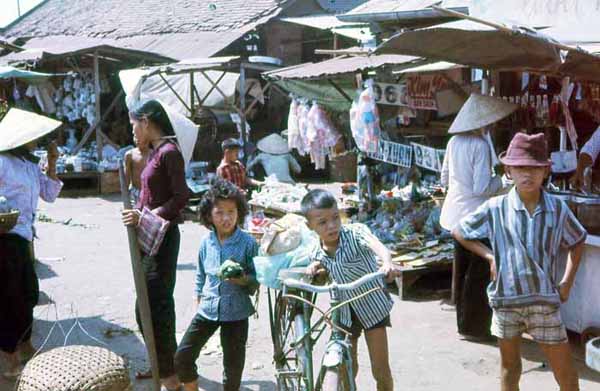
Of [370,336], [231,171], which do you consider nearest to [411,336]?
[370,336]

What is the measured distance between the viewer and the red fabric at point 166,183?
5.05 meters

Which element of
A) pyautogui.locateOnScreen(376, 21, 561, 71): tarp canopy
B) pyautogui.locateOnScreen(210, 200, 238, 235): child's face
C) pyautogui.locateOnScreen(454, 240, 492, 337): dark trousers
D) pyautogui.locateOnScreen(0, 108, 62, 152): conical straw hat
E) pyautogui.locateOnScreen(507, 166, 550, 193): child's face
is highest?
pyautogui.locateOnScreen(376, 21, 561, 71): tarp canopy

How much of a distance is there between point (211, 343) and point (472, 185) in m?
2.51

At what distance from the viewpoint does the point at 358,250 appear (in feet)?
13.8

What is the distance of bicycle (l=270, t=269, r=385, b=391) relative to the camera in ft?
12.0

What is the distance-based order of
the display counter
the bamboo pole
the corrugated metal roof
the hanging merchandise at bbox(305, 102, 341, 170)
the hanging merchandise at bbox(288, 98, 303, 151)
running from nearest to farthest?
1. the bamboo pole
2. the display counter
3. the corrugated metal roof
4. the hanging merchandise at bbox(305, 102, 341, 170)
5. the hanging merchandise at bbox(288, 98, 303, 151)

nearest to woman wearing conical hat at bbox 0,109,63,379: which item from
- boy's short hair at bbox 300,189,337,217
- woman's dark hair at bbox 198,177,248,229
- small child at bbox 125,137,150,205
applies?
small child at bbox 125,137,150,205

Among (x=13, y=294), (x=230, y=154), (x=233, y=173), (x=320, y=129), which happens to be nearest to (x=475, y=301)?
(x=13, y=294)

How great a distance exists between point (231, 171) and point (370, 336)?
5.88 meters

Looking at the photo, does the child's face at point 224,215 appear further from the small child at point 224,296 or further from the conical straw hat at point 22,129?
the conical straw hat at point 22,129

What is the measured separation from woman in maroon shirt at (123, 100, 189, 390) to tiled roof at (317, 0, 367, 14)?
52.0 feet

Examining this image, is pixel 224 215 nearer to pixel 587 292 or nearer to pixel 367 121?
pixel 587 292

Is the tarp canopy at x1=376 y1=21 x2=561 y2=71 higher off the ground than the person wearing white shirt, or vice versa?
the tarp canopy at x1=376 y1=21 x2=561 y2=71

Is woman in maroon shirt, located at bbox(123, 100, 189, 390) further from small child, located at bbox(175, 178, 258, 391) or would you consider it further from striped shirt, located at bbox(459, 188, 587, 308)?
striped shirt, located at bbox(459, 188, 587, 308)
